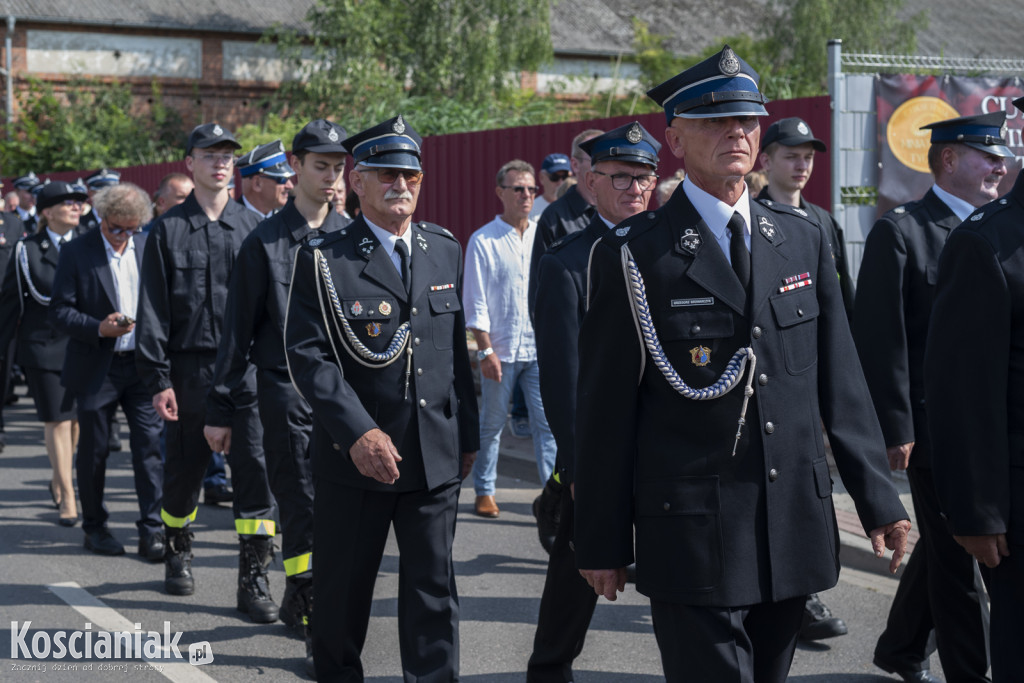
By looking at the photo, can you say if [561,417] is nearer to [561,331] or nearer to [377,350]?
[561,331]

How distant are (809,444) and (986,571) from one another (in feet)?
2.89

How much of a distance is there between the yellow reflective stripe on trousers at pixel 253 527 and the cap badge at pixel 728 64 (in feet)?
12.0

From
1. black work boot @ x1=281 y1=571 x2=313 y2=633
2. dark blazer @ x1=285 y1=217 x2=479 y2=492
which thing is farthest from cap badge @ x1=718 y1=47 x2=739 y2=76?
black work boot @ x1=281 y1=571 x2=313 y2=633

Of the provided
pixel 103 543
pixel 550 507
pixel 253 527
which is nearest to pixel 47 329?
pixel 103 543

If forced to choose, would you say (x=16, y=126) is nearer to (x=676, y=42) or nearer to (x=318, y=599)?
(x=676, y=42)

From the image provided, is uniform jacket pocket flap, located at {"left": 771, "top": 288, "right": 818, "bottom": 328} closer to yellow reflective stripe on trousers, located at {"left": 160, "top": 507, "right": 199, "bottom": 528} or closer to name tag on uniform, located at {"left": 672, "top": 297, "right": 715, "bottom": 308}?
name tag on uniform, located at {"left": 672, "top": 297, "right": 715, "bottom": 308}

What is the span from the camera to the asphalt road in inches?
204

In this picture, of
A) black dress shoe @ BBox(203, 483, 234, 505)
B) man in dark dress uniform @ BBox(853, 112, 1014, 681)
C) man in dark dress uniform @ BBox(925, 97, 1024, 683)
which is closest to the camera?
man in dark dress uniform @ BBox(925, 97, 1024, 683)

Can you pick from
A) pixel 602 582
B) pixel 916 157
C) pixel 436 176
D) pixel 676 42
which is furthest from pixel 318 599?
pixel 676 42

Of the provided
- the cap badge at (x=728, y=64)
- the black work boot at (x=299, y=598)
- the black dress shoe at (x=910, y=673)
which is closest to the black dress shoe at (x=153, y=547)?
the black work boot at (x=299, y=598)

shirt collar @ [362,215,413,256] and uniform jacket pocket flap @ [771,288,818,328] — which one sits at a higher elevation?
shirt collar @ [362,215,413,256]

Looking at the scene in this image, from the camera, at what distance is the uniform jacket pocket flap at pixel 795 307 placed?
314cm

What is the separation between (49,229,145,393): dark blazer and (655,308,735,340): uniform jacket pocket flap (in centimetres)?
525

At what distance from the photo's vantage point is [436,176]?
1548 centimetres
